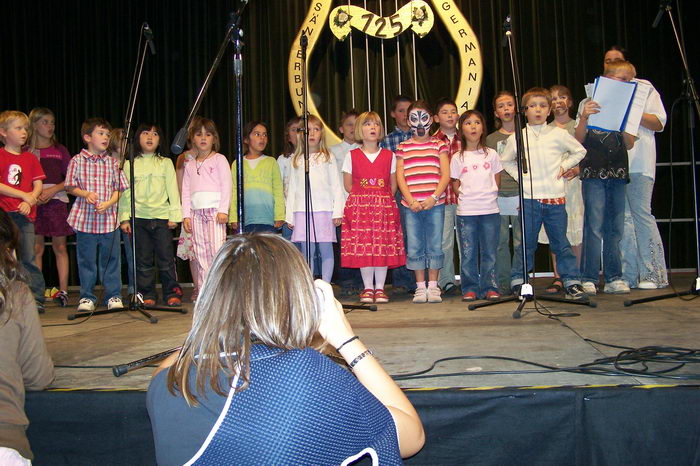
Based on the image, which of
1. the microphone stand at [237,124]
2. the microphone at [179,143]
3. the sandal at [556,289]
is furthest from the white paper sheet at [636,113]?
the microphone at [179,143]

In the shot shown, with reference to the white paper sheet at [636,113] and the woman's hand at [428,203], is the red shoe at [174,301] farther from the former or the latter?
the white paper sheet at [636,113]

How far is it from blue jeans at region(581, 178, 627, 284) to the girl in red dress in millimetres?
1309

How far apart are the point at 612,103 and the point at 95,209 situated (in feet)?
11.9

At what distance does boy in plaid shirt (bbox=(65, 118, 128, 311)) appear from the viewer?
4.64m

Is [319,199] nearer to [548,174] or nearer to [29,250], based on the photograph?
[548,174]

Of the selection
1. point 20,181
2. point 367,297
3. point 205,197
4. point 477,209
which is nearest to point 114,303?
point 205,197

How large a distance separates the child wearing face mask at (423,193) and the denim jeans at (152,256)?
1.83m

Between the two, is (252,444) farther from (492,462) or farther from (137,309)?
(137,309)

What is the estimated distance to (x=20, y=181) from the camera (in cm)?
474

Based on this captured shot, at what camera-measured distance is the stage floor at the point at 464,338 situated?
215 centimetres

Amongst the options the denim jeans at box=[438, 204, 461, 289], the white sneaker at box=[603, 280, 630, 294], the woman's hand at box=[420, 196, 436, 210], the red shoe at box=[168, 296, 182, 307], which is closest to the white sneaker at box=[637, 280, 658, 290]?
the white sneaker at box=[603, 280, 630, 294]

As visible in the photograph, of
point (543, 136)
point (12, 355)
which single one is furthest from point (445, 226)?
point (12, 355)

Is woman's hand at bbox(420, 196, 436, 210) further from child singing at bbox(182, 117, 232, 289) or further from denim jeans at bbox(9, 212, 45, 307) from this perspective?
denim jeans at bbox(9, 212, 45, 307)

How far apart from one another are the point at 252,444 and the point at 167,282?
4.10 m
